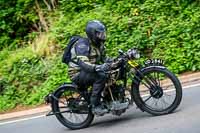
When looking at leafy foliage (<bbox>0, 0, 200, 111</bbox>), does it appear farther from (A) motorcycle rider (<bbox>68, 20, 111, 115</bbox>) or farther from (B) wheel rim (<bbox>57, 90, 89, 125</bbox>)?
(A) motorcycle rider (<bbox>68, 20, 111, 115</bbox>)

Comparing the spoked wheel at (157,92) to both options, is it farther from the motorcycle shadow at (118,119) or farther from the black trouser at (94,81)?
the black trouser at (94,81)

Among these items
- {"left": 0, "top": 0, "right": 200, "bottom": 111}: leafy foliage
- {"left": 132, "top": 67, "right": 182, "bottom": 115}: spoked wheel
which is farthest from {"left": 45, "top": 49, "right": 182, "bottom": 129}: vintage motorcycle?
{"left": 0, "top": 0, "right": 200, "bottom": 111}: leafy foliage

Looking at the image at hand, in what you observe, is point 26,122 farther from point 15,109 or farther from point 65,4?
point 65,4

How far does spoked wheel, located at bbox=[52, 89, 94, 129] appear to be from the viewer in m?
8.49

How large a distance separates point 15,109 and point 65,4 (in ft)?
14.3

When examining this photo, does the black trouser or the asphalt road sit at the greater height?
the black trouser

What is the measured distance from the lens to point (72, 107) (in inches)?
340

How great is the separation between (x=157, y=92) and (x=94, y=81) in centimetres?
102

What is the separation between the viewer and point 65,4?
14.8 meters

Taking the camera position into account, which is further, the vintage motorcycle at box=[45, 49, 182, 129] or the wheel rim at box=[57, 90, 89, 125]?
the wheel rim at box=[57, 90, 89, 125]

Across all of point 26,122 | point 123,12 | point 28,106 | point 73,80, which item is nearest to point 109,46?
point 123,12

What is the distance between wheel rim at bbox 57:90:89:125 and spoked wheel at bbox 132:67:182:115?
3.07 feet

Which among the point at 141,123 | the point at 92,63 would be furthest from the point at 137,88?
the point at 92,63

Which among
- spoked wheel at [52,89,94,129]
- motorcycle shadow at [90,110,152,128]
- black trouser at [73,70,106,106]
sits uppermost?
black trouser at [73,70,106,106]
